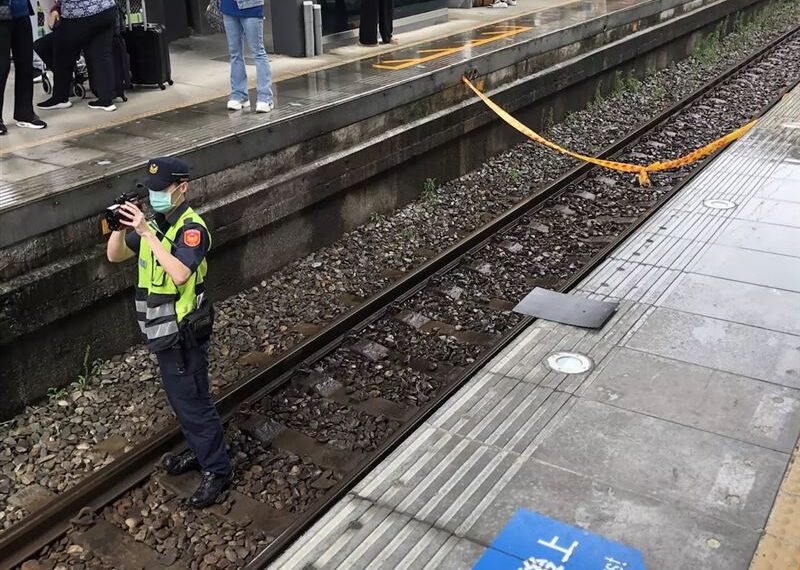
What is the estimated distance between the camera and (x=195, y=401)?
479 cm

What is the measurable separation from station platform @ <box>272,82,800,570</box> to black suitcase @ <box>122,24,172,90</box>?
534cm

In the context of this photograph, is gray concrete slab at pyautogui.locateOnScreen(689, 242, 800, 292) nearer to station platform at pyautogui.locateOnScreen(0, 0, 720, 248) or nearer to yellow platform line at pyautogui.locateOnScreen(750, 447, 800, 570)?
yellow platform line at pyautogui.locateOnScreen(750, 447, 800, 570)

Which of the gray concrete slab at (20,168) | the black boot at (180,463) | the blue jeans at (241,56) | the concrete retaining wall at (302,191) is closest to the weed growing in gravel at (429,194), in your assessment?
the concrete retaining wall at (302,191)

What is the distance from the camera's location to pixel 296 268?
8.14 meters

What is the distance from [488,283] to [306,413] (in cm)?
265

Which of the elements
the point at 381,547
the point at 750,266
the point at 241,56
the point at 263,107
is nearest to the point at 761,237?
the point at 750,266

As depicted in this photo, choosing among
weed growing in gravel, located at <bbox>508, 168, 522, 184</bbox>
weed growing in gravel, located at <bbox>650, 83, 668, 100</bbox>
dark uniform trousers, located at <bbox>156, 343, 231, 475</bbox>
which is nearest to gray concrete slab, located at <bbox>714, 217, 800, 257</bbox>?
weed growing in gravel, located at <bbox>508, 168, 522, 184</bbox>

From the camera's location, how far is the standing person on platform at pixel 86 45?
8.03 meters

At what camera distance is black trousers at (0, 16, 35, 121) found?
24.3 ft

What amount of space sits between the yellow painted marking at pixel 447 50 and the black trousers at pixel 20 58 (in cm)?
433

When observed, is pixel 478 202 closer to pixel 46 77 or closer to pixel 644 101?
pixel 46 77

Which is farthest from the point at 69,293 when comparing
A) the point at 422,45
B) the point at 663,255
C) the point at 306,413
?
the point at 422,45

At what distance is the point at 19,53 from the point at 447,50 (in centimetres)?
597

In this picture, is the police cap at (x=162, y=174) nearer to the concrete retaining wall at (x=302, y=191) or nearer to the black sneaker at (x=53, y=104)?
the concrete retaining wall at (x=302, y=191)
